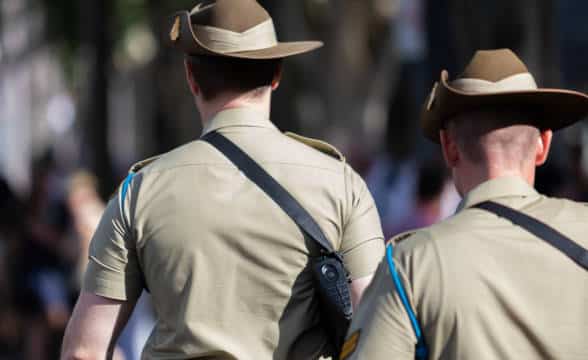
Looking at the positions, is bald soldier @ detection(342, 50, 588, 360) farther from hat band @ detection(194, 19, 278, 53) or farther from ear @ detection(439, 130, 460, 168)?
hat band @ detection(194, 19, 278, 53)

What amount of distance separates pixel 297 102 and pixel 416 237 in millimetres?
22395

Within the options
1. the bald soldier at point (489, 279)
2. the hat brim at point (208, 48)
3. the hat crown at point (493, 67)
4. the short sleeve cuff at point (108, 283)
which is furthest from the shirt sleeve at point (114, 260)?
the hat crown at point (493, 67)

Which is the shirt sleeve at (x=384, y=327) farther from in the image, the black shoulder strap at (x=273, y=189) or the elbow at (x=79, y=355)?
the elbow at (x=79, y=355)

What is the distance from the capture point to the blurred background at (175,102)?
37.9 feet

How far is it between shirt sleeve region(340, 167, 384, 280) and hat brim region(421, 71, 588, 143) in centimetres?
40

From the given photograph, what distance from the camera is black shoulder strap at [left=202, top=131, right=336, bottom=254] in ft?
13.5

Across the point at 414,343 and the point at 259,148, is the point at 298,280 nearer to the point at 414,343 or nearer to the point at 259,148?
the point at 259,148

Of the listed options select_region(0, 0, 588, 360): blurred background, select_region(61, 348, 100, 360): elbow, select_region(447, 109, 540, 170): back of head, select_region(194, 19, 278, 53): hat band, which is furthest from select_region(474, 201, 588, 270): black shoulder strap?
select_region(0, 0, 588, 360): blurred background

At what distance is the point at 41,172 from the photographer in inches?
552

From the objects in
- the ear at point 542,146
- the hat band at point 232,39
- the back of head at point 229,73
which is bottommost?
the ear at point 542,146

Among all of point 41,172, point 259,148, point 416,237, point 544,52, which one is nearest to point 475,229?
point 416,237

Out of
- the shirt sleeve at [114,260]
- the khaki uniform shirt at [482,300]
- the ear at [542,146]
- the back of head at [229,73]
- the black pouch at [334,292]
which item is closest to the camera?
the khaki uniform shirt at [482,300]

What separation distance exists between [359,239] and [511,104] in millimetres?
760

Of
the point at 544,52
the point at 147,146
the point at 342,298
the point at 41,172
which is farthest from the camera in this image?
the point at 147,146
